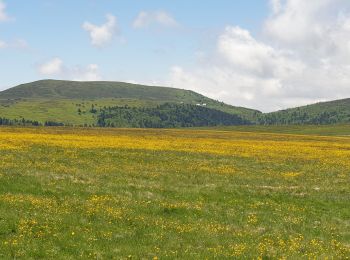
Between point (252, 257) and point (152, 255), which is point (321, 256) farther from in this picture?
point (152, 255)

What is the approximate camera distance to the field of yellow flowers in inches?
740

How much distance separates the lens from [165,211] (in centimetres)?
2577

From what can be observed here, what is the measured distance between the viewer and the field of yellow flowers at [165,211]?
18797mm

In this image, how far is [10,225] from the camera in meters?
20.0

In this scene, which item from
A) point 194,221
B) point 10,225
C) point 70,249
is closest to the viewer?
point 70,249

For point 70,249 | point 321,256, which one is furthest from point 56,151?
point 321,256

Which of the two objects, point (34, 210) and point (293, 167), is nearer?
point (34, 210)

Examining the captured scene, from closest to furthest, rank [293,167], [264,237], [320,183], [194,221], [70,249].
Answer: [70,249] → [264,237] → [194,221] → [320,183] → [293,167]

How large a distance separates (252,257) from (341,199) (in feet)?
56.3

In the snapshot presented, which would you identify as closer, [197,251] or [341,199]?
[197,251]

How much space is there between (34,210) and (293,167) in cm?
3623

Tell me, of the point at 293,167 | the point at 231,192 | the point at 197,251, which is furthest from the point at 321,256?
the point at 293,167

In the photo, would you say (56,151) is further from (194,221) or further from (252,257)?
(252,257)

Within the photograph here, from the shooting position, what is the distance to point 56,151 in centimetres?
5303
